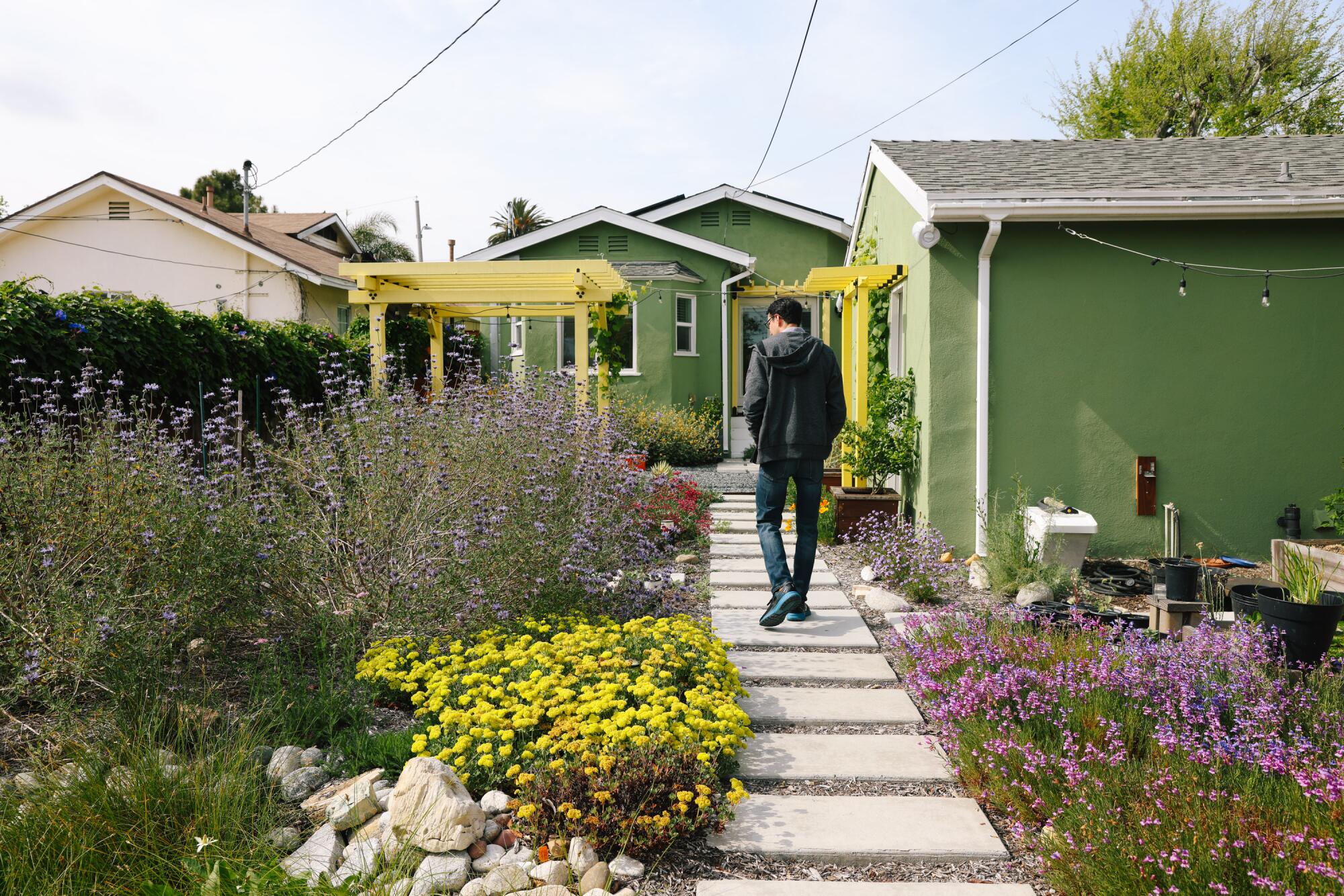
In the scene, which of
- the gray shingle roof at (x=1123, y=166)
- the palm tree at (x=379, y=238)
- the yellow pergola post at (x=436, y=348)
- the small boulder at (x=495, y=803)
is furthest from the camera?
the palm tree at (x=379, y=238)

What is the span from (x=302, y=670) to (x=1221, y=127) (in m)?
26.7

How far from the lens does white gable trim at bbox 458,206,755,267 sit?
14.8 meters

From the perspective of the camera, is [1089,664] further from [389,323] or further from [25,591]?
[389,323]

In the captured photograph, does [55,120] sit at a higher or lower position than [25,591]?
higher

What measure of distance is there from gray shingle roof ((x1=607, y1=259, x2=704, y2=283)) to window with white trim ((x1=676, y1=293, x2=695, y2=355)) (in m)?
0.39

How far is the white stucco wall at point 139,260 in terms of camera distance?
17047 mm

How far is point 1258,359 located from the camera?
22.0ft

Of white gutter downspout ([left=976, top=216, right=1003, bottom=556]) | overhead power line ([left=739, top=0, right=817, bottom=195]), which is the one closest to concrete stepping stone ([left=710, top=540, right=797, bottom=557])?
white gutter downspout ([left=976, top=216, right=1003, bottom=556])

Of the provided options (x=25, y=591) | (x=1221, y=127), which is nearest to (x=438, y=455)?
(x=25, y=591)

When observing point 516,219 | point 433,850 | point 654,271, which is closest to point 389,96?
point 654,271

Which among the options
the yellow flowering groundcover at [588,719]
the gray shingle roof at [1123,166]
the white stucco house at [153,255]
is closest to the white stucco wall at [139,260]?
the white stucco house at [153,255]

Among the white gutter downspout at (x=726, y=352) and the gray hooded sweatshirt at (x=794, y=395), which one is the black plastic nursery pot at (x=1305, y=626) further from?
the white gutter downspout at (x=726, y=352)

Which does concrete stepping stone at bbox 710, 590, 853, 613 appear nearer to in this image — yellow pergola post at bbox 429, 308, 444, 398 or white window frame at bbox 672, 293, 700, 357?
yellow pergola post at bbox 429, 308, 444, 398

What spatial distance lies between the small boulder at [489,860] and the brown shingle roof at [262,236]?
1552 cm
